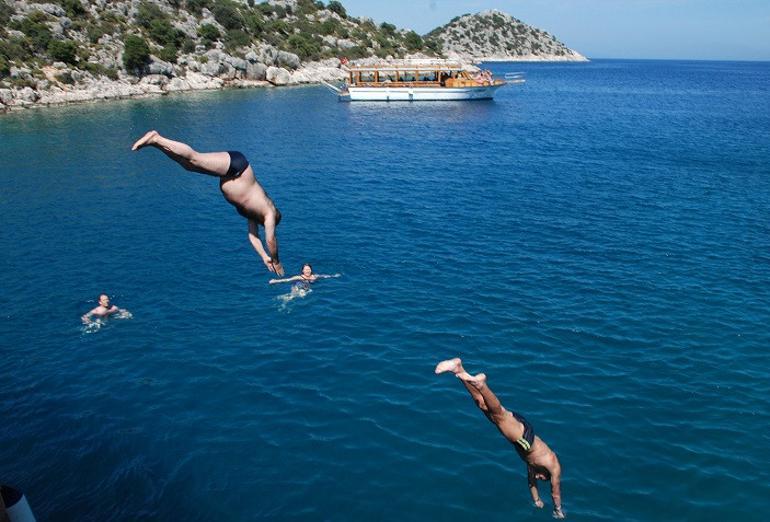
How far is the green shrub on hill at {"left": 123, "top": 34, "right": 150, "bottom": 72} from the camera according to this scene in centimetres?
11100

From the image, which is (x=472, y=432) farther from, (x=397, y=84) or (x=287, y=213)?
(x=397, y=84)

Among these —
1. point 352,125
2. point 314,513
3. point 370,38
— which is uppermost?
point 370,38

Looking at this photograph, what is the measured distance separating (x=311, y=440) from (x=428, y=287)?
44.4ft

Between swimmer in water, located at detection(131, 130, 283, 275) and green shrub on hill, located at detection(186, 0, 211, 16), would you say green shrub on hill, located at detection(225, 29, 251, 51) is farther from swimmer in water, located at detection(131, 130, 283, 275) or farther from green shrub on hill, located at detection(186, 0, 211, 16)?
swimmer in water, located at detection(131, 130, 283, 275)

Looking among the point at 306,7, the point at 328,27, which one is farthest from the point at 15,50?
the point at 306,7

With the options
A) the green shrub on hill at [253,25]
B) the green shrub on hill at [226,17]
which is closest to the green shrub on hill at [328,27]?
the green shrub on hill at [253,25]

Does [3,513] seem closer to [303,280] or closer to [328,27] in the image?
[303,280]

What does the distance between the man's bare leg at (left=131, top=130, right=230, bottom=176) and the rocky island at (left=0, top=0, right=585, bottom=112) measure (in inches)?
3761

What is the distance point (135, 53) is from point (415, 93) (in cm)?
5214

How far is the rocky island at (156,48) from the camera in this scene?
99875mm

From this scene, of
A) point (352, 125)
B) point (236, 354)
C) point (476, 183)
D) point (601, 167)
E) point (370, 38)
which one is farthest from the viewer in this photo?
point (370, 38)

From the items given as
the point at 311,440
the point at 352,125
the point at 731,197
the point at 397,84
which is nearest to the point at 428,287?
A: the point at 311,440

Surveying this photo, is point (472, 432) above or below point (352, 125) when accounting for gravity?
below

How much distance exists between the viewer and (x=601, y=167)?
62.3m
